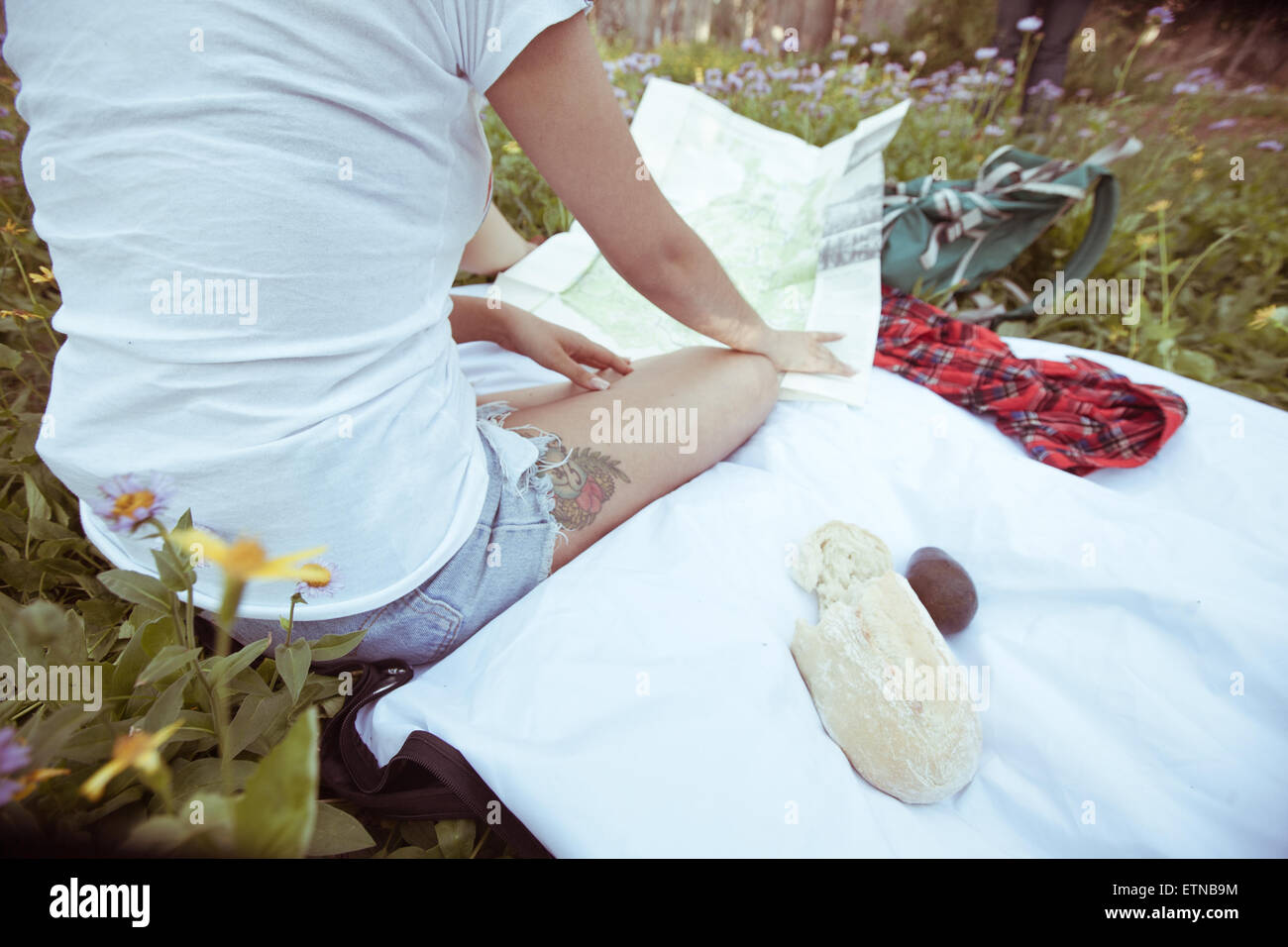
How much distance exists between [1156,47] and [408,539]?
5.09 meters

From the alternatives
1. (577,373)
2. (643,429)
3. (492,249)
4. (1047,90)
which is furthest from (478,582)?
(1047,90)

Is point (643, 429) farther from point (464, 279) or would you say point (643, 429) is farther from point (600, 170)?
point (464, 279)

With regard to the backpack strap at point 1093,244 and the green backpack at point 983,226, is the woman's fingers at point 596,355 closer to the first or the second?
the green backpack at point 983,226

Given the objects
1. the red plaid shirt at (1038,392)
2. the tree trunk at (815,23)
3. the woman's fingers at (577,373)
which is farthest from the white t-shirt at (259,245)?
the tree trunk at (815,23)

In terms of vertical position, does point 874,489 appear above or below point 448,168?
below

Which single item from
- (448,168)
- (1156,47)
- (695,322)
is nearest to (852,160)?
(695,322)

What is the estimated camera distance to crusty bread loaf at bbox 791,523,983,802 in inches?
24.5

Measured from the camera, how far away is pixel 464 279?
1547mm

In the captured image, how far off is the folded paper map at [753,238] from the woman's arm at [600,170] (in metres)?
0.35

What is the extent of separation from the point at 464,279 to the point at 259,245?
1.08 meters

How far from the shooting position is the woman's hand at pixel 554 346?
1047 mm

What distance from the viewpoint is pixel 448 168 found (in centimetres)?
63
